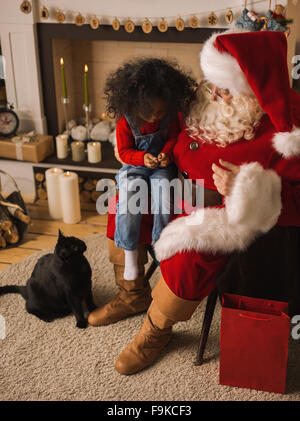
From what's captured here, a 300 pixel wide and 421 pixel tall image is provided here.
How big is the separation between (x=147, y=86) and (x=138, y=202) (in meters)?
→ 0.47

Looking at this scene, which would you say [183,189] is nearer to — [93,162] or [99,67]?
[93,162]

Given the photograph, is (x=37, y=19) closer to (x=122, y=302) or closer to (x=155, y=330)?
(x=122, y=302)

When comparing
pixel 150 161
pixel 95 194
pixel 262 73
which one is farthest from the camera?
pixel 95 194

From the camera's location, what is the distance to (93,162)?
9.46 feet

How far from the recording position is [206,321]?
1.82m

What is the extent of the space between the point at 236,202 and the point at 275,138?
25cm

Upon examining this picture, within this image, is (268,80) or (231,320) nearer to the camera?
(268,80)

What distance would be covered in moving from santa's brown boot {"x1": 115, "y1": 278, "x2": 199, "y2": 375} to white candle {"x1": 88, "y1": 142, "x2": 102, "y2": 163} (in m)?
1.31

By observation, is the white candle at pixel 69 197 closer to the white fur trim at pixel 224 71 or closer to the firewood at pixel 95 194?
the firewood at pixel 95 194

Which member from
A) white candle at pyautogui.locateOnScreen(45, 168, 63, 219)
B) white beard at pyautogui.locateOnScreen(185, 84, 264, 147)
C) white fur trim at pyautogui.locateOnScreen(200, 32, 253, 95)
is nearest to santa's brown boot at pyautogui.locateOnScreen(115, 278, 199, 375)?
white beard at pyautogui.locateOnScreen(185, 84, 264, 147)

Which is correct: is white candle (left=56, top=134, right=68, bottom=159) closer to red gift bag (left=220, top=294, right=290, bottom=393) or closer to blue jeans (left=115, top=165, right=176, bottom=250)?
blue jeans (left=115, top=165, right=176, bottom=250)

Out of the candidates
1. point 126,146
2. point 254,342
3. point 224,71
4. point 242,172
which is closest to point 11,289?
point 126,146

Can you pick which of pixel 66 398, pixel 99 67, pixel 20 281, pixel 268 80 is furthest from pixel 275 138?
pixel 99 67

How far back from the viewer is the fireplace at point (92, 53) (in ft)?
8.57
